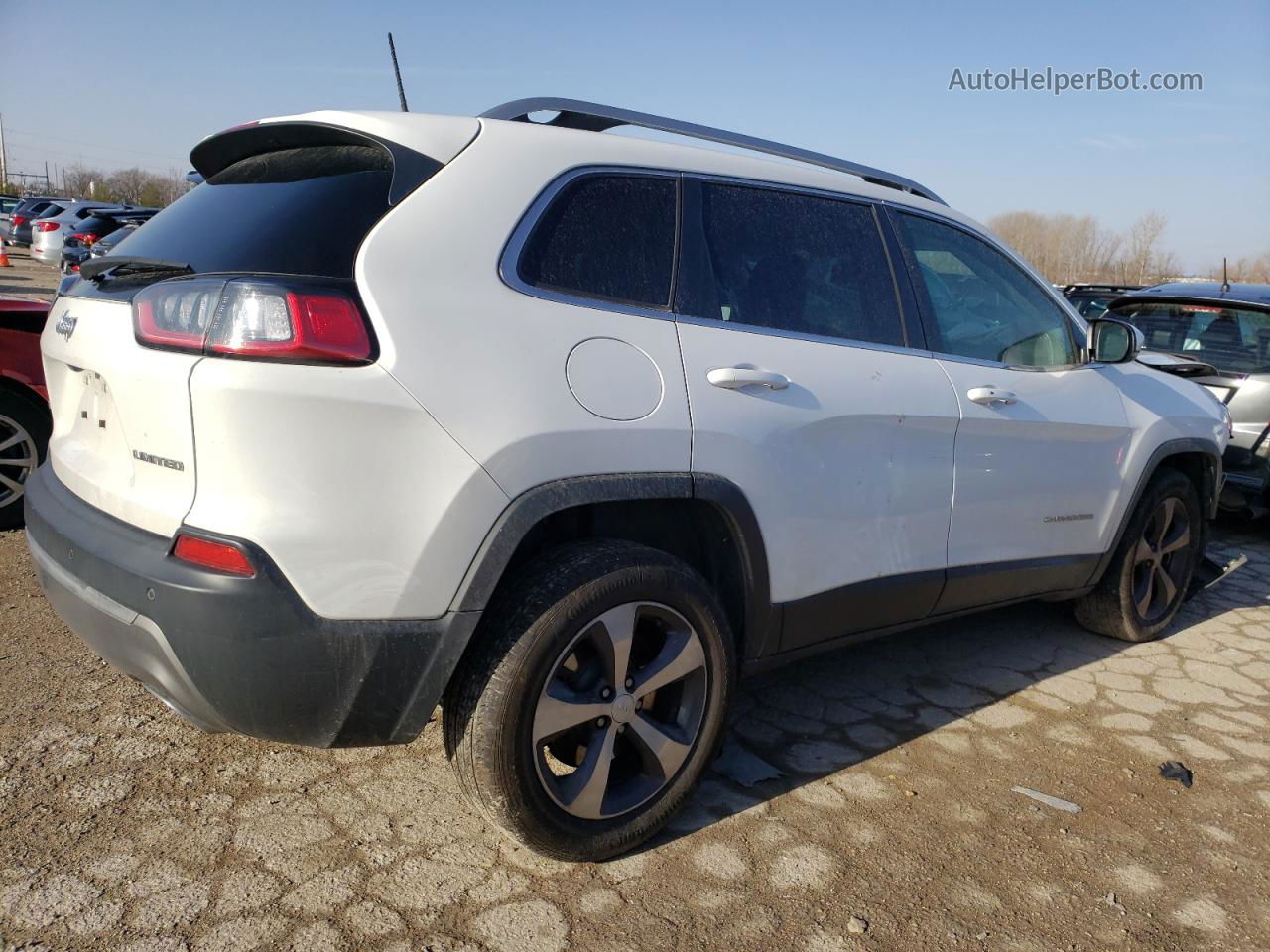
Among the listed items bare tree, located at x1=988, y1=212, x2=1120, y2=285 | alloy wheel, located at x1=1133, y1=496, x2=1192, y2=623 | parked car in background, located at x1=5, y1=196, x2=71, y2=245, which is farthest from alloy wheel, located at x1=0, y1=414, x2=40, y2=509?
bare tree, located at x1=988, y1=212, x2=1120, y2=285

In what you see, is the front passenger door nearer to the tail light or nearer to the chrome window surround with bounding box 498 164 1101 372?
the chrome window surround with bounding box 498 164 1101 372

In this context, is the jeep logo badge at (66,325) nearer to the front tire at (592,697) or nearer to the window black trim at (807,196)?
the front tire at (592,697)

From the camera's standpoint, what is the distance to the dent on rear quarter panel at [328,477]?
6.76 ft

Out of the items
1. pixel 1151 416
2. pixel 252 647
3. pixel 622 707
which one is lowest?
pixel 622 707

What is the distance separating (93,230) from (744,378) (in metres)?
21.9

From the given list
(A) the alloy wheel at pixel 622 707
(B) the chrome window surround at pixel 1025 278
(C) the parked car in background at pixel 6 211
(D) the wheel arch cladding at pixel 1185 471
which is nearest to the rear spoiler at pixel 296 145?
(A) the alloy wheel at pixel 622 707

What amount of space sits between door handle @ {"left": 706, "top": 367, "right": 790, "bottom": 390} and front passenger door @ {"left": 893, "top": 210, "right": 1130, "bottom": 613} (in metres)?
0.87

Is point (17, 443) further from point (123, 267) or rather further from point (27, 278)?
point (27, 278)

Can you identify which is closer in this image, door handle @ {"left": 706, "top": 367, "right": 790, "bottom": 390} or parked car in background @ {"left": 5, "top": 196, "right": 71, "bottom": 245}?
door handle @ {"left": 706, "top": 367, "right": 790, "bottom": 390}

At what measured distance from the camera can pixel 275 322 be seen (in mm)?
2086

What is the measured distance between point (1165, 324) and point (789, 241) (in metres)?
4.83

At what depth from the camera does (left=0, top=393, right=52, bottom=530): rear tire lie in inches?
182

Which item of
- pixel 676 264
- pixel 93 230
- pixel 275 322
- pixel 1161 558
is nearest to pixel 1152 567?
pixel 1161 558

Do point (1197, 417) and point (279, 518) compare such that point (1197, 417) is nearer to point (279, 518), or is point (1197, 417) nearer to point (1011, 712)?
point (1011, 712)
